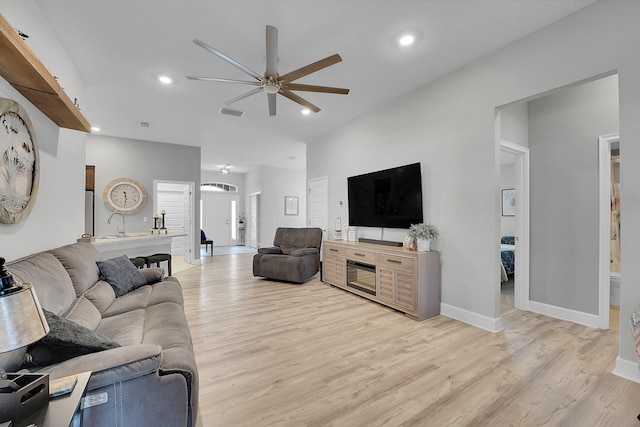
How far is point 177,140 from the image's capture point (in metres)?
6.17

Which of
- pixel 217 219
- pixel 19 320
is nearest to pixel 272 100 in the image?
pixel 19 320

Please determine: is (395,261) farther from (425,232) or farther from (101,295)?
(101,295)

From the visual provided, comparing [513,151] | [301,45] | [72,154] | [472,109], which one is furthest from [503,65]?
[72,154]

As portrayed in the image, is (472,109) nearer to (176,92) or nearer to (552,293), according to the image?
(552,293)

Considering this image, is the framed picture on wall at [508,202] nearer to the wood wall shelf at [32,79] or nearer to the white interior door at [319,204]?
the white interior door at [319,204]

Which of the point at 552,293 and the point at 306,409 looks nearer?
the point at 306,409

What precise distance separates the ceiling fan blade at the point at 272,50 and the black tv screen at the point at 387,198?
7.00ft

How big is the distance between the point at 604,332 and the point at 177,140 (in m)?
7.50

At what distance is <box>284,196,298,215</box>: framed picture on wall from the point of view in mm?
9555

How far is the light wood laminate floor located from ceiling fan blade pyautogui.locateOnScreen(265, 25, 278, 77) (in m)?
2.50

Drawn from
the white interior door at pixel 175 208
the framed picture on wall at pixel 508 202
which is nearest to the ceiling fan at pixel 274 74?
the white interior door at pixel 175 208

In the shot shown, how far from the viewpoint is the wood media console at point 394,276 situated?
3.17m

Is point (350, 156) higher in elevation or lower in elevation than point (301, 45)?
lower

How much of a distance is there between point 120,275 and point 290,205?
7.09 meters
